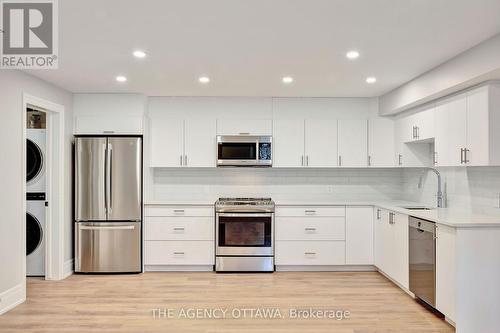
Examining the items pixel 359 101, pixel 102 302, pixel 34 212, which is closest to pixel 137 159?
pixel 34 212

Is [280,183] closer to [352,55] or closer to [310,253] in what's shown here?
[310,253]

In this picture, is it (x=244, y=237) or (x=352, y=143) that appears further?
(x=352, y=143)

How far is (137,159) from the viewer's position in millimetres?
4742

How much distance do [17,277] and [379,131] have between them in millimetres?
4597

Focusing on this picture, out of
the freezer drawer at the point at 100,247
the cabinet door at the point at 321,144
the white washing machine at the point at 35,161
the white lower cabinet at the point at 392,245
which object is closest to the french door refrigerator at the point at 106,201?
the freezer drawer at the point at 100,247

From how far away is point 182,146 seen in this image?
5113mm

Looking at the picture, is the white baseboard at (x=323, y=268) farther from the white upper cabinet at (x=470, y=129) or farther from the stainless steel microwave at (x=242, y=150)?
the white upper cabinet at (x=470, y=129)

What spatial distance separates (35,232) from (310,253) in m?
3.45

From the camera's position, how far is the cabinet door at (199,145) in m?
5.12

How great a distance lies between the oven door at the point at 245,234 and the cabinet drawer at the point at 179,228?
0.47 feet

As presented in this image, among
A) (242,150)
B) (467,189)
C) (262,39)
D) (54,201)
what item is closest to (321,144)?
(242,150)

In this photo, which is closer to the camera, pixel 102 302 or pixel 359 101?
pixel 102 302

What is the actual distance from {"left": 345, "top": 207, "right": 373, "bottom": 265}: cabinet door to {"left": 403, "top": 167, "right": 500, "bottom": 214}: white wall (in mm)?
787

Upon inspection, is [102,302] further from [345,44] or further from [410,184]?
[410,184]
